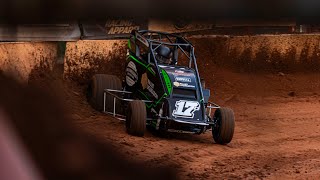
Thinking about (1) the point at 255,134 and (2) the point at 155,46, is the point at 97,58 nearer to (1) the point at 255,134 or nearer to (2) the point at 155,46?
(2) the point at 155,46

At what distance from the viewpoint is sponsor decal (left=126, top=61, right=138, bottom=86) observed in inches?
319

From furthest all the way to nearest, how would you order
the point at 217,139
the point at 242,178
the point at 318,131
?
the point at 318,131
the point at 217,139
the point at 242,178

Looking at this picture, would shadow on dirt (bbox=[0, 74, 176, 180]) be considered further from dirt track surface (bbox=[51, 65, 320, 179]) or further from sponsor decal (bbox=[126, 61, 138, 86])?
sponsor decal (bbox=[126, 61, 138, 86])

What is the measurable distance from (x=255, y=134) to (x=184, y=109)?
5.00 feet

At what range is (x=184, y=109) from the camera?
23.7 ft

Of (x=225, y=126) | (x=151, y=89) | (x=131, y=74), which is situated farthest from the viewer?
(x=131, y=74)

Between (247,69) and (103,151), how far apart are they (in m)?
9.79

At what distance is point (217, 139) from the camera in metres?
7.32

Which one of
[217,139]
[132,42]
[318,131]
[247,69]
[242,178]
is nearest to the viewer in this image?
[242,178]

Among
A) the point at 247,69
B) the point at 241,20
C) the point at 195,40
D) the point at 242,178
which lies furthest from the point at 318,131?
the point at 241,20

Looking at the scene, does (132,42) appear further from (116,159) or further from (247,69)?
(116,159)

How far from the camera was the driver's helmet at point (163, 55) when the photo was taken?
26.4ft

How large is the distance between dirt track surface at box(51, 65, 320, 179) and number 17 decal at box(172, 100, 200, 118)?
340 mm

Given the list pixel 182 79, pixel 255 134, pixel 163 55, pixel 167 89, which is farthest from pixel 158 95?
pixel 255 134
